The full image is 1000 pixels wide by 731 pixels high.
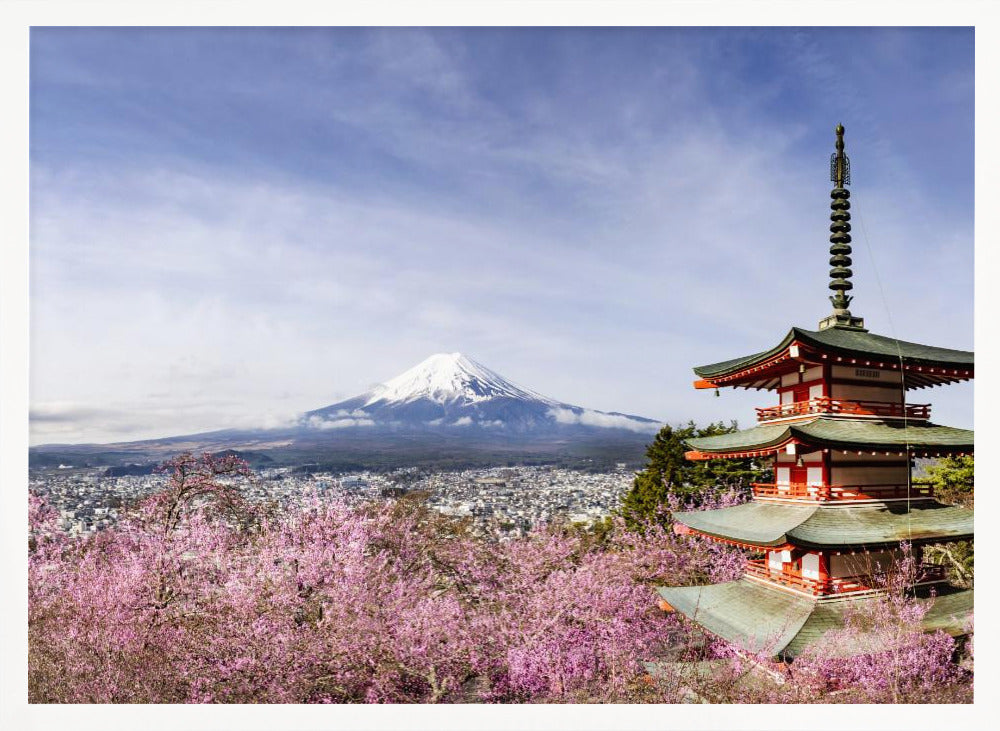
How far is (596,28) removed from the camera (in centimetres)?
517

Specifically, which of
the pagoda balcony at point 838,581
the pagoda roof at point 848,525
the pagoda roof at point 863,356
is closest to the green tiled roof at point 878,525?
the pagoda roof at point 848,525

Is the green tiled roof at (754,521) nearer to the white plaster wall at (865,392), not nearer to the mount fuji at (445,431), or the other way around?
the white plaster wall at (865,392)

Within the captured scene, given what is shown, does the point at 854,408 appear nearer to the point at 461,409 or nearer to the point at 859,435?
the point at 859,435

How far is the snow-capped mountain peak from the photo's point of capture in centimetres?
1084

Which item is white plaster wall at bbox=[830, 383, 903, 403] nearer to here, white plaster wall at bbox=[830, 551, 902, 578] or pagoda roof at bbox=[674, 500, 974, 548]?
pagoda roof at bbox=[674, 500, 974, 548]

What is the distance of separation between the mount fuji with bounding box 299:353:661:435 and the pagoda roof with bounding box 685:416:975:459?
18.9 feet

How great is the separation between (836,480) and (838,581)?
2.67 ft

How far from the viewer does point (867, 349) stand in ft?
14.8

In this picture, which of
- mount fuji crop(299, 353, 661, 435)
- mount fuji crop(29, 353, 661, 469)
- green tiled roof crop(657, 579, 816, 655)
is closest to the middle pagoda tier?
green tiled roof crop(657, 579, 816, 655)
